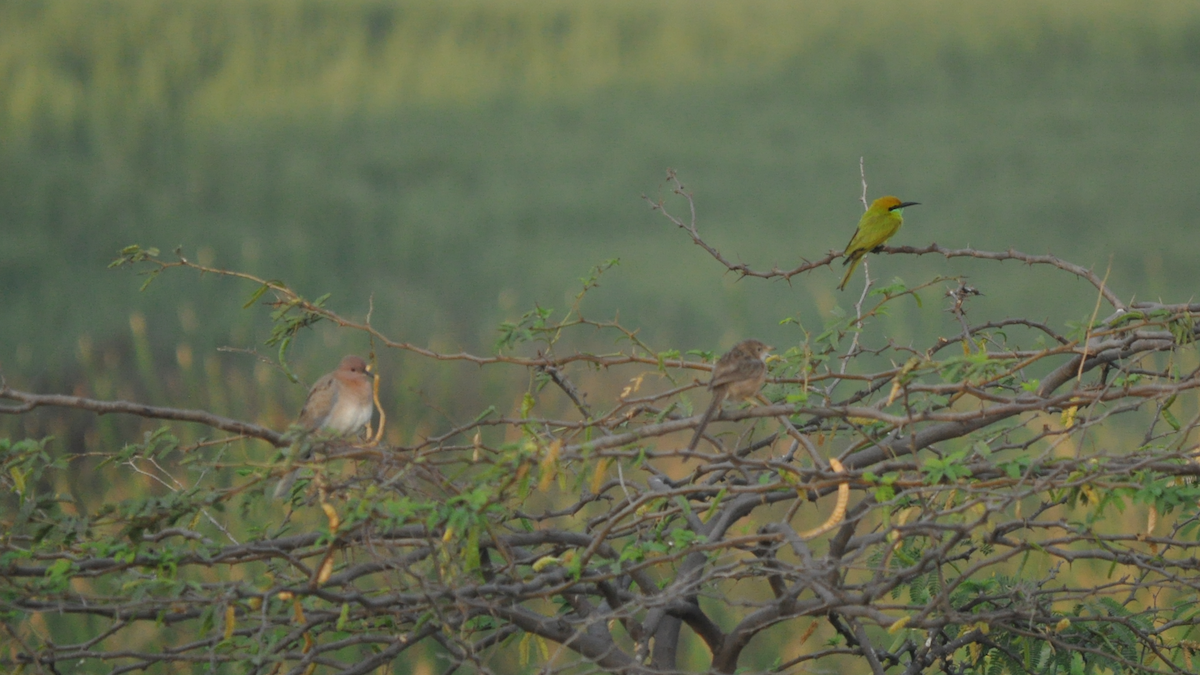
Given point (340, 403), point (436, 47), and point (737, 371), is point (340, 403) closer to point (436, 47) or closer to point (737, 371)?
point (737, 371)

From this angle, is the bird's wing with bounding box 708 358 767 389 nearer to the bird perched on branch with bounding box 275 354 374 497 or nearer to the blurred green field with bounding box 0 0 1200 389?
the bird perched on branch with bounding box 275 354 374 497

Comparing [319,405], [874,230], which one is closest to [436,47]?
[874,230]

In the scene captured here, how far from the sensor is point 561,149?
53.5ft

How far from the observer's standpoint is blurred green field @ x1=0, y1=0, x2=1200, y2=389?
12.5 metres

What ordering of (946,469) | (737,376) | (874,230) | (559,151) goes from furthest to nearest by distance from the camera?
(559,151) < (874,230) < (737,376) < (946,469)

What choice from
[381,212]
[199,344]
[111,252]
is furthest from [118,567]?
[381,212]

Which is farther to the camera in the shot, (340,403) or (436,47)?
(436,47)

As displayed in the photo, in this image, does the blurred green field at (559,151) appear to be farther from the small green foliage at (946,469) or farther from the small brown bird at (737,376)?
Result: the small green foliage at (946,469)

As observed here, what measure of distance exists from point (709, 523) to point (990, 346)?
3.19 ft

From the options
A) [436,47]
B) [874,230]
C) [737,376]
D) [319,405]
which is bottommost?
[319,405]

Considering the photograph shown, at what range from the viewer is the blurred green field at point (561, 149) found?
12.5 meters

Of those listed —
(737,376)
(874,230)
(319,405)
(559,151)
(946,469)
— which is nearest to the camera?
(946,469)

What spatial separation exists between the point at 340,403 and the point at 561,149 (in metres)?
12.6

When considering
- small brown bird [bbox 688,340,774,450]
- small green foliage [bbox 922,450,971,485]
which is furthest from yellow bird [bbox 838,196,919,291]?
small green foliage [bbox 922,450,971,485]
